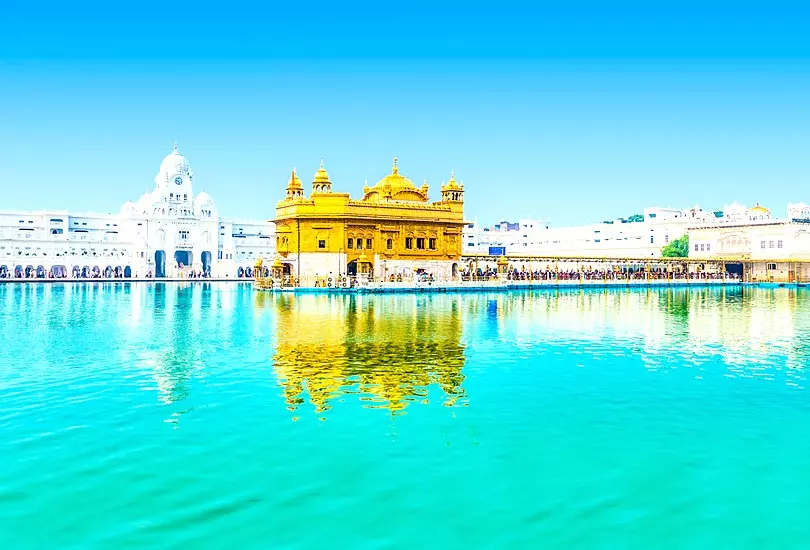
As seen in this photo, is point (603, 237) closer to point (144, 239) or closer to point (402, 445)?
point (144, 239)

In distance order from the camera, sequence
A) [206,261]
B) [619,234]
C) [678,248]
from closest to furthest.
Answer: [206,261] < [678,248] < [619,234]

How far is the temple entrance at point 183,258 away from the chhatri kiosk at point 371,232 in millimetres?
40391

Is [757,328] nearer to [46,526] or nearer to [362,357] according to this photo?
[362,357]

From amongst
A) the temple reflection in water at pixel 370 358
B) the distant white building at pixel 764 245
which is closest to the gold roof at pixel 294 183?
the temple reflection in water at pixel 370 358

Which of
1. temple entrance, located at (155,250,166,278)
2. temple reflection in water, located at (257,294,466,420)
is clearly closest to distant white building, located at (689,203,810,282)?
temple reflection in water, located at (257,294,466,420)

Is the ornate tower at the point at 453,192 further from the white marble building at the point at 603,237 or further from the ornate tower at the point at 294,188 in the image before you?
the white marble building at the point at 603,237

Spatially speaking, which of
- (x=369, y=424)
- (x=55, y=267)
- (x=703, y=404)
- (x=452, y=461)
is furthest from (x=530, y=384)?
(x=55, y=267)

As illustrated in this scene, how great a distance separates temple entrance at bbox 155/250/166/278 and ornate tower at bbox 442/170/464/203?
154ft

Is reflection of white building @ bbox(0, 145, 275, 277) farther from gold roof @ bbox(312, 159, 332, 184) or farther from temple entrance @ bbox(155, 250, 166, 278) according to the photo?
gold roof @ bbox(312, 159, 332, 184)

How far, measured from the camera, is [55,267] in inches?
3474

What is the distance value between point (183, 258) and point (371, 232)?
4779 centimetres

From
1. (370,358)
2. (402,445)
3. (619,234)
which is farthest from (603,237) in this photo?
(402,445)

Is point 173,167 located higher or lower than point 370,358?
higher

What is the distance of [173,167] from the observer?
96.0 metres
